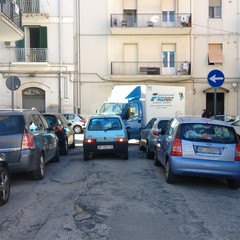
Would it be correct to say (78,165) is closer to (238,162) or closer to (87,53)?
(238,162)

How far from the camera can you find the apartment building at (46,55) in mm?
30219

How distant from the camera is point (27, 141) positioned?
30.3 feet

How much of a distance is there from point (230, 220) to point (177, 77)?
25.0 meters

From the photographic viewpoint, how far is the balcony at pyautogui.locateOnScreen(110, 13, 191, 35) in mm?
30781

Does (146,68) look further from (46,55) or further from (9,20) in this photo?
(9,20)

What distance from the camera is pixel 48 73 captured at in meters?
30.9

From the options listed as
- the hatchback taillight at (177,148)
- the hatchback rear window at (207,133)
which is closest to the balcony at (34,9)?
the hatchback rear window at (207,133)

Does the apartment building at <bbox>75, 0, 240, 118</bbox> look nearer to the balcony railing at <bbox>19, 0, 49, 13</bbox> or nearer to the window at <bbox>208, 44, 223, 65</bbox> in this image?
the window at <bbox>208, 44, 223, 65</bbox>

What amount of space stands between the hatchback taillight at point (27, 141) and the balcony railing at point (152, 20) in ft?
75.4

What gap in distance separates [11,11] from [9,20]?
3.61ft

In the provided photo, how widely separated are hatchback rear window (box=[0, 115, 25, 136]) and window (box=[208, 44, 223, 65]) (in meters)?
24.1

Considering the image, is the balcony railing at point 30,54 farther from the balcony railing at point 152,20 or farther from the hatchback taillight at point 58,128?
the hatchback taillight at point 58,128

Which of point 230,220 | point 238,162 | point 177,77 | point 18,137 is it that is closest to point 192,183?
point 238,162

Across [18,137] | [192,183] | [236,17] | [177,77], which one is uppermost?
[236,17]
